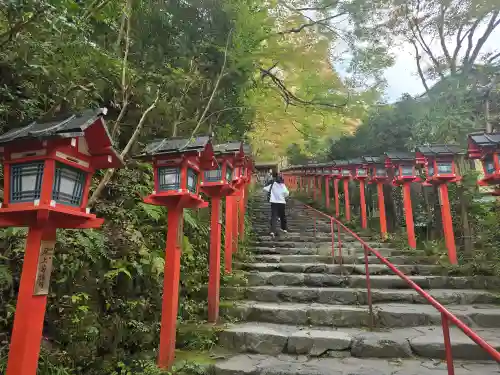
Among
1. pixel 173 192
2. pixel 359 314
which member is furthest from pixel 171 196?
pixel 359 314

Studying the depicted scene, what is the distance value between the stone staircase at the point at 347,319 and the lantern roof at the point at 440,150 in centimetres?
252

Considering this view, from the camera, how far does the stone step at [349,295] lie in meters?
6.05

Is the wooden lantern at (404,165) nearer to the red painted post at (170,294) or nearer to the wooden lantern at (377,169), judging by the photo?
the wooden lantern at (377,169)

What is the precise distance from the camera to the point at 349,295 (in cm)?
606

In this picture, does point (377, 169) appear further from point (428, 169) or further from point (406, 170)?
point (428, 169)

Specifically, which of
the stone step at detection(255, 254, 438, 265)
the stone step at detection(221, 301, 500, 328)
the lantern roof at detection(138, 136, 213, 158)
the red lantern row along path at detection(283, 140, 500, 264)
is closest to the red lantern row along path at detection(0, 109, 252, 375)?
the lantern roof at detection(138, 136, 213, 158)

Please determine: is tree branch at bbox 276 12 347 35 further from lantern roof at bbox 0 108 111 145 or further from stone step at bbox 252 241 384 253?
lantern roof at bbox 0 108 111 145

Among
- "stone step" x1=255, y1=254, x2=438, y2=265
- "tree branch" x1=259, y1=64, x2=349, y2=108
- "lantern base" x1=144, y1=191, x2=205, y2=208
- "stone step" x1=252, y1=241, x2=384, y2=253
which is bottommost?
"stone step" x1=255, y1=254, x2=438, y2=265

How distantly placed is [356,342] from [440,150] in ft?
18.3

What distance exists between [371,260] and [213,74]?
609 centimetres

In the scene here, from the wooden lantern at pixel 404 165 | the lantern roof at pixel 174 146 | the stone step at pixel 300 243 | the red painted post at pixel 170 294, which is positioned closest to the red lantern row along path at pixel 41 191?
the lantern roof at pixel 174 146

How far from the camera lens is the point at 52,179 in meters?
2.54

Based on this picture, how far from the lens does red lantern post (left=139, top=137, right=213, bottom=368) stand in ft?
13.3

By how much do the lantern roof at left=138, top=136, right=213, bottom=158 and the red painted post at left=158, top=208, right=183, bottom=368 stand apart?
29.9 inches
